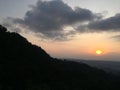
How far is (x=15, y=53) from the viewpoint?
129625 millimetres

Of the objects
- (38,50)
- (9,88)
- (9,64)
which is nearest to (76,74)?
(38,50)

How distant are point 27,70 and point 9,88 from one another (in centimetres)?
2650

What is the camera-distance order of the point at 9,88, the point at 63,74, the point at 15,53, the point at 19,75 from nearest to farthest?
the point at 9,88, the point at 19,75, the point at 15,53, the point at 63,74

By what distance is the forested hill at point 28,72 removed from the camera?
343ft

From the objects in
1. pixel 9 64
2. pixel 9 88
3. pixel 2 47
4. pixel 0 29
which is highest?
pixel 0 29

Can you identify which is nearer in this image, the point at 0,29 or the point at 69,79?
the point at 69,79

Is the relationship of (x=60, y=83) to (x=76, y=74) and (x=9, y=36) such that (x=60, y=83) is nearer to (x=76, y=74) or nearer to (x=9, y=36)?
(x=76, y=74)

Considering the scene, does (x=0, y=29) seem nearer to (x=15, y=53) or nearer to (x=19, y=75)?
(x=15, y=53)

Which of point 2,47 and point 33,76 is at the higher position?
point 2,47

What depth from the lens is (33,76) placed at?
115812mm

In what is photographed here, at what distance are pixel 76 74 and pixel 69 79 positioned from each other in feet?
61.8

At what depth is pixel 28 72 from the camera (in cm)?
11794

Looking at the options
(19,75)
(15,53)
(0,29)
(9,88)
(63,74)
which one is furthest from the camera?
(0,29)

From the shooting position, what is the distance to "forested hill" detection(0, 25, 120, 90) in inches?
4119
